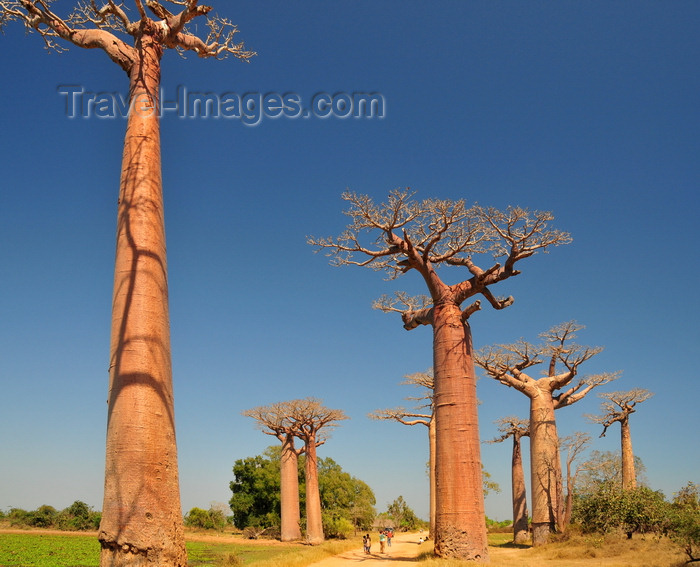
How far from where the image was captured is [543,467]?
56.9 ft

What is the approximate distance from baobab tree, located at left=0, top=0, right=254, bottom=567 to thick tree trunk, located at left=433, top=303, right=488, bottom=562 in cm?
594

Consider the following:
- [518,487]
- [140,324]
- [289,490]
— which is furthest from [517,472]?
[140,324]

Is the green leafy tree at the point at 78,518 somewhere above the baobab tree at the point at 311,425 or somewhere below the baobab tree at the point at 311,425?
below

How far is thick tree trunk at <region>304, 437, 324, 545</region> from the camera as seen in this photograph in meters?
22.6

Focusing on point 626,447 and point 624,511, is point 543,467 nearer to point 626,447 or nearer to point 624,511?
point 624,511

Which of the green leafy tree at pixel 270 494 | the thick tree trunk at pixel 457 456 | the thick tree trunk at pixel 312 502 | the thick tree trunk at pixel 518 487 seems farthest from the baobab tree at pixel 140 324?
the green leafy tree at pixel 270 494

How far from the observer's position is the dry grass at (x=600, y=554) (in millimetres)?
10867

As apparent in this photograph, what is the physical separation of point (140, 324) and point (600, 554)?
1286cm

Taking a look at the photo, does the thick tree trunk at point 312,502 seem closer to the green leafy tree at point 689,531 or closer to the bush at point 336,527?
the bush at point 336,527

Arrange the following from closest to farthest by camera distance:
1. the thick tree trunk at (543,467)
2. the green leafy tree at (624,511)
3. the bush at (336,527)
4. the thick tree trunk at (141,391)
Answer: the thick tree trunk at (141,391) → the green leafy tree at (624,511) → the thick tree trunk at (543,467) → the bush at (336,527)

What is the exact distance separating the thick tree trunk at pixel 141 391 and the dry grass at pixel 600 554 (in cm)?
602

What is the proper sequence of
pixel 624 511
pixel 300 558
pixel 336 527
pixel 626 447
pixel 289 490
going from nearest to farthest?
pixel 300 558 < pixel 624 511 < pixel 626 447 < pixel 289 490 < pixel 336 527

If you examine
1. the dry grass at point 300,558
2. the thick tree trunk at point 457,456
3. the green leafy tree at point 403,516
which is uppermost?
the thick tree trunk at point 457,456

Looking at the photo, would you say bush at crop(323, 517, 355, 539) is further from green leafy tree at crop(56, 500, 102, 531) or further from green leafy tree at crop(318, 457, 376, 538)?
green leafy tree at crop(56, 500, 102, 531)
